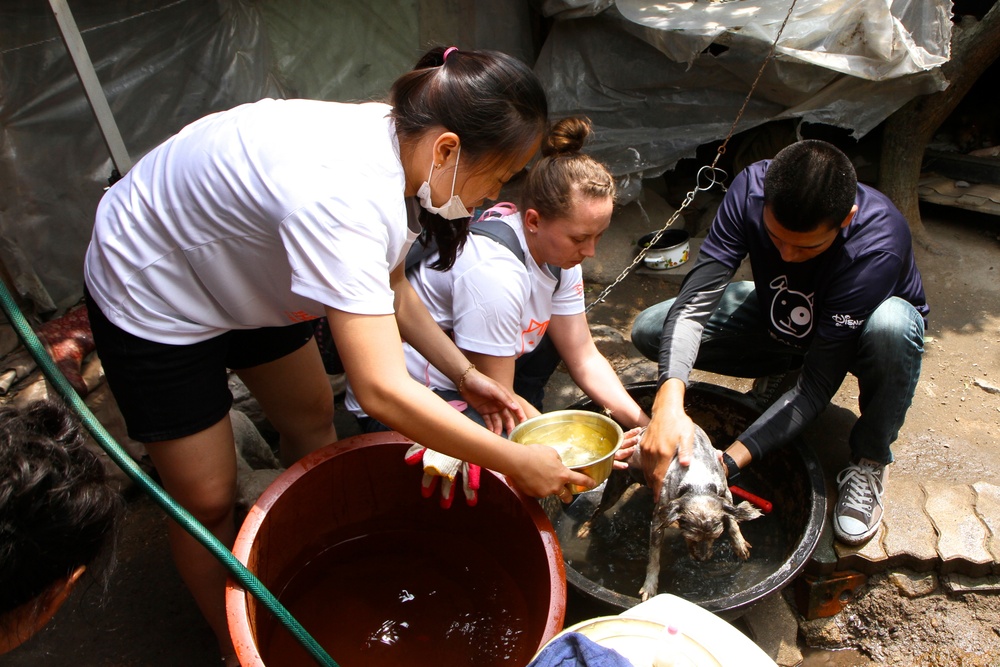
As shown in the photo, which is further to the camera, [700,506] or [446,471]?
[700,506]

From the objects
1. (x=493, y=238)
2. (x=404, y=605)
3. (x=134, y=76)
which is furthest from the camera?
(x=134, y=76)

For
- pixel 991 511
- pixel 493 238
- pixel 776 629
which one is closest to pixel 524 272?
pixel 493 238

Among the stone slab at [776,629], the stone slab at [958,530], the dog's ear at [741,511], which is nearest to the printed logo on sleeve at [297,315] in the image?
the dog's ear at [741,511]

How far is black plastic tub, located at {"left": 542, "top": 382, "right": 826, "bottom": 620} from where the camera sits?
2510 millimetres

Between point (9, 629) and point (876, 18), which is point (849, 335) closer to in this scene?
point (876, 18)

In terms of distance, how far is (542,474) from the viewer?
5.49 ft

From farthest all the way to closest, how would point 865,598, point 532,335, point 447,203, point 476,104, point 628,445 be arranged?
point 865,598 < point 532,335 < point 628,445 < point 447,203 < point 476,104

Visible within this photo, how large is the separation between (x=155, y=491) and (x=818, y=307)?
2222mm

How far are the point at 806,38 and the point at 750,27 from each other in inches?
11.6

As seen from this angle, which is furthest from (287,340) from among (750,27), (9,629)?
(750,27)

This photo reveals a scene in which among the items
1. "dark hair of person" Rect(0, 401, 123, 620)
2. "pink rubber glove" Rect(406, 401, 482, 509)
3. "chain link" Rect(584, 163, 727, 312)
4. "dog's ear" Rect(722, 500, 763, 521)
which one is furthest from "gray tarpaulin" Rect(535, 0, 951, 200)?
"dark hair of person" Rect(0, 401, 123, 620)

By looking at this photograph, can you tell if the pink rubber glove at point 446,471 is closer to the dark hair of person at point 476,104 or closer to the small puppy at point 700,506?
the small puppy at point 700,506

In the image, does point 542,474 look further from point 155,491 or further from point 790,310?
point 790,310

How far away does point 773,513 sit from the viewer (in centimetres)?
277
